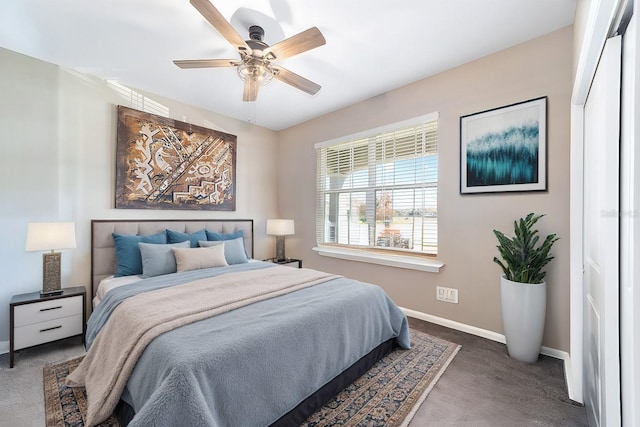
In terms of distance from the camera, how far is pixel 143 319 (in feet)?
5.11

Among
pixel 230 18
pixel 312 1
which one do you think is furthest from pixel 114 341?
pixel 312 1

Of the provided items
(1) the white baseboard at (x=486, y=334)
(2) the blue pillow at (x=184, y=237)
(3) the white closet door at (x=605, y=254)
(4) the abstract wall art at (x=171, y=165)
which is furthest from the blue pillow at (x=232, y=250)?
(3) the white closet door at (x=605, y=254)

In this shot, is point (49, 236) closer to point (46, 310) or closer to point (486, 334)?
point (46, 310)

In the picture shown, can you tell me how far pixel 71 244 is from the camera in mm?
2379

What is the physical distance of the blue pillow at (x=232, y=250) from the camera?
3186 millimetres

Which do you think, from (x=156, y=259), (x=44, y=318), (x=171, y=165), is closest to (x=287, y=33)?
(x=171, y=165)

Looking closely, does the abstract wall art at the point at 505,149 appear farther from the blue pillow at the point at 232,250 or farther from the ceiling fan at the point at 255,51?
the blue pillow at the point at 232,250

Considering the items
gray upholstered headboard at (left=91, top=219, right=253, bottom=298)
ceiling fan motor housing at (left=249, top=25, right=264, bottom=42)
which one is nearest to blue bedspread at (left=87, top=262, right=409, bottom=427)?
gray upholstered headboard at (left=91, top=219, right=253, bottom=298)

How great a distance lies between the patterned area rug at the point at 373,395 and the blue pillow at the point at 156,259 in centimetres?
86

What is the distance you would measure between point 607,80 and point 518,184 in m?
1.38

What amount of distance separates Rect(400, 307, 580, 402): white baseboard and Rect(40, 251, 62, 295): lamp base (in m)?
3.52

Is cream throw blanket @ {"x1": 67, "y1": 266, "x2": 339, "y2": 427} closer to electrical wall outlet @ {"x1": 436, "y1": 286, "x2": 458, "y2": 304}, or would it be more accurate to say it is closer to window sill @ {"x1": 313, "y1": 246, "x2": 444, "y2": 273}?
window sill @ {"x1": 313, "y1": 246, "x2": 444, "y2": 273}

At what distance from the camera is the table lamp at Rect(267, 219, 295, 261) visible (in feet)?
13.3

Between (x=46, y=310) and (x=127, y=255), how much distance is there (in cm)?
71
